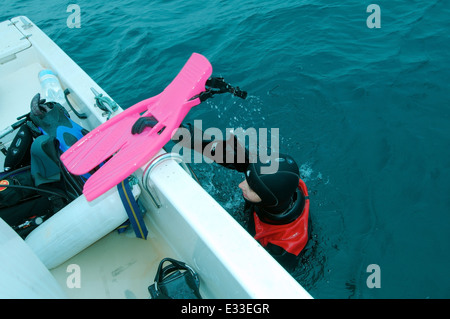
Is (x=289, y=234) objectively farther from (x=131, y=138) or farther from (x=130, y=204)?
(x=131, y=138)

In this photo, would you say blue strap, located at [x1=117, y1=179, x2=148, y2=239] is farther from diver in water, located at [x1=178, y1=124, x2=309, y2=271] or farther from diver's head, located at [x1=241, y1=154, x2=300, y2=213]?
diver's head, located at [x1=241, y1=154, x2=300, y2=213]

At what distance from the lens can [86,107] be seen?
2812 mm

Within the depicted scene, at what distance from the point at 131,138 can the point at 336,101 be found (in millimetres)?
2758

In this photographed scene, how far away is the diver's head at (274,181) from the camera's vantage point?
2.03 meters

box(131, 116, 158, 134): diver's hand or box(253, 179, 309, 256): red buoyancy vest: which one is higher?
box(131, 116, 158, 134): diver's hand

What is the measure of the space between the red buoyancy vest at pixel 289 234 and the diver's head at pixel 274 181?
254 millimetres

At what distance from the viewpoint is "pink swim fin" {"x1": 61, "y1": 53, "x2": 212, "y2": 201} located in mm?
1987

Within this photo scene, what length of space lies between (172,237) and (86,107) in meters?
1.46

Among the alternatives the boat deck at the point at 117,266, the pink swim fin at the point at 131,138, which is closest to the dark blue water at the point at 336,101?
the boat deck at the point at 117,266

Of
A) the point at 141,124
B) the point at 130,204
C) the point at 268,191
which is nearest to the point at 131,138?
the point at 141,124

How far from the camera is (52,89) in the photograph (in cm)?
329

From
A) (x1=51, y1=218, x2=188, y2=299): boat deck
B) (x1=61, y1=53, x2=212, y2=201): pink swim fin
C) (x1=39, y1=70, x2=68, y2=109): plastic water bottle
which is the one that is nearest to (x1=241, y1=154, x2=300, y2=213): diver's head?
(x1=61, y1=53, x2=212, y2=201): pink swim fin

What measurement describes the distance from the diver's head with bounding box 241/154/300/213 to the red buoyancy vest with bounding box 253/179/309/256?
25 centimetres

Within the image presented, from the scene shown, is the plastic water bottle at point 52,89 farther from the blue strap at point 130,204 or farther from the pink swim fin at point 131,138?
the blue strap at point 130,204
